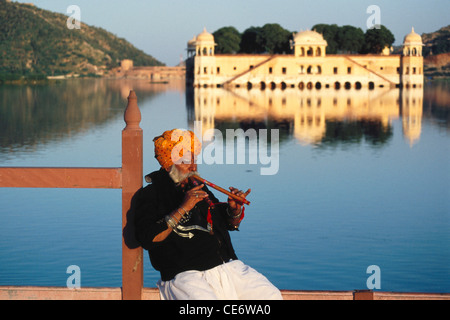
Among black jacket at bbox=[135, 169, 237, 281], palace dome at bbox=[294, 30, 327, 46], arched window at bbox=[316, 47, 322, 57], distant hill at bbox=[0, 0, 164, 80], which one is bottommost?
black jacket at bbox=[135, 169, 237, 281]

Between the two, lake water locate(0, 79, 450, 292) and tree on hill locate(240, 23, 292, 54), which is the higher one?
tree on hill locate(240, 23, 292, 54)

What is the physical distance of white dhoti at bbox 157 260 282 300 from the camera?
10.7ft

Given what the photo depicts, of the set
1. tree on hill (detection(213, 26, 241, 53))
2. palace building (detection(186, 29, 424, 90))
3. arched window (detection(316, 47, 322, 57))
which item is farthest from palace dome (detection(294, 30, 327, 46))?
tree on hill (detection(213, 26, 241, 53))

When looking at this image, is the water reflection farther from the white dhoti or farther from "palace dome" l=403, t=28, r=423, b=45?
"palace dome" l=403, t=28, r=423, b=45

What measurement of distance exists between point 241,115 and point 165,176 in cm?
2382

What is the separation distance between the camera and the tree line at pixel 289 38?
61112 mm

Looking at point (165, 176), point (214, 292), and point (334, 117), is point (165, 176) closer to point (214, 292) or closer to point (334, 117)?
point (214, 292)

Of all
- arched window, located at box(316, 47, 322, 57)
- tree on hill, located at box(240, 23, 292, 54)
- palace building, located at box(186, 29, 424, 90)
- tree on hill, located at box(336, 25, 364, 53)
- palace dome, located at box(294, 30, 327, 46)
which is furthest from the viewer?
tree on hill, located at box(336, 25, 364, 53)

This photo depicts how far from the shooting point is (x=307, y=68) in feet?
189

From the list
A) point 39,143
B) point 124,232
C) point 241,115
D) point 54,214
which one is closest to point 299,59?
point 241,115

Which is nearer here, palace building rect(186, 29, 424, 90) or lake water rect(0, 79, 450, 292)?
lake water rect(0, 79, 450, 292)

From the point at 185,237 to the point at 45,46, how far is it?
9638 centimetres

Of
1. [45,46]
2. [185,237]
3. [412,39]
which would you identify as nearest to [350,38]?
[412,39]

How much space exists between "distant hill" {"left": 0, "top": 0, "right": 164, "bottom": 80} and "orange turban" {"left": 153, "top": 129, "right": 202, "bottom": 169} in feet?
260
